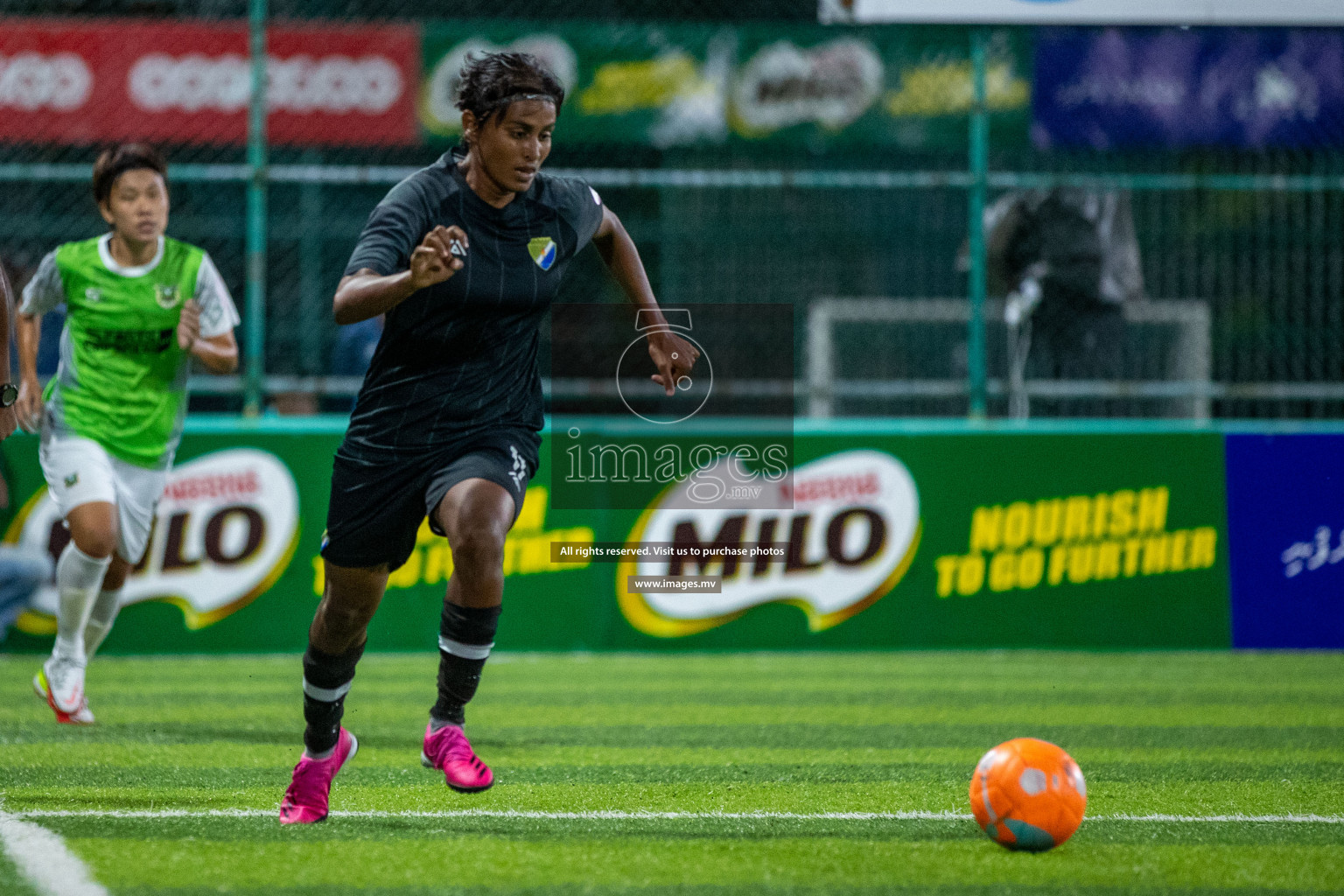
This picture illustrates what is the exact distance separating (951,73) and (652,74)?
6.14 ft

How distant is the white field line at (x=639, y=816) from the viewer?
4.62m

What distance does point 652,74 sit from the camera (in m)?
10.4

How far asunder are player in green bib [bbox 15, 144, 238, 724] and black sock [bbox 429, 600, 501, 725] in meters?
2.54

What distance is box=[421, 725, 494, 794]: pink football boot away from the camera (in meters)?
4.85

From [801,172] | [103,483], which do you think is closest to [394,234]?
[103,483]

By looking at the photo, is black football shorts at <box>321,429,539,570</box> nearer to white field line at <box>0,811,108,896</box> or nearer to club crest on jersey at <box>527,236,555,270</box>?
club crest on jersey at <box>527,236,555,270</box>

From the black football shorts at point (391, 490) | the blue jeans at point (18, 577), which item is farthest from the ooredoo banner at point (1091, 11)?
the black football shorts at point (391, 490)

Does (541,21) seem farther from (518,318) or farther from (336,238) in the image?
(518,318)

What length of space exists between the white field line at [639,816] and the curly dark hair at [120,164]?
3119mm

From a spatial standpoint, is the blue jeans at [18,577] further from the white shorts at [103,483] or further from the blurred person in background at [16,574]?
the white shorts at [103,483]

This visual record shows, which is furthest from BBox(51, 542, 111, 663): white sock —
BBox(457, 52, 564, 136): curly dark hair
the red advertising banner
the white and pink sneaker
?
the red advertising banner

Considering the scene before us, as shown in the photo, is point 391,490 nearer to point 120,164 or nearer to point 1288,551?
point 120,164

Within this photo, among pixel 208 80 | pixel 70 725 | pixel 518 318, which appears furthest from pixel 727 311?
pixel 518 318

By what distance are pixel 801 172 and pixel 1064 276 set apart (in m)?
1.80
